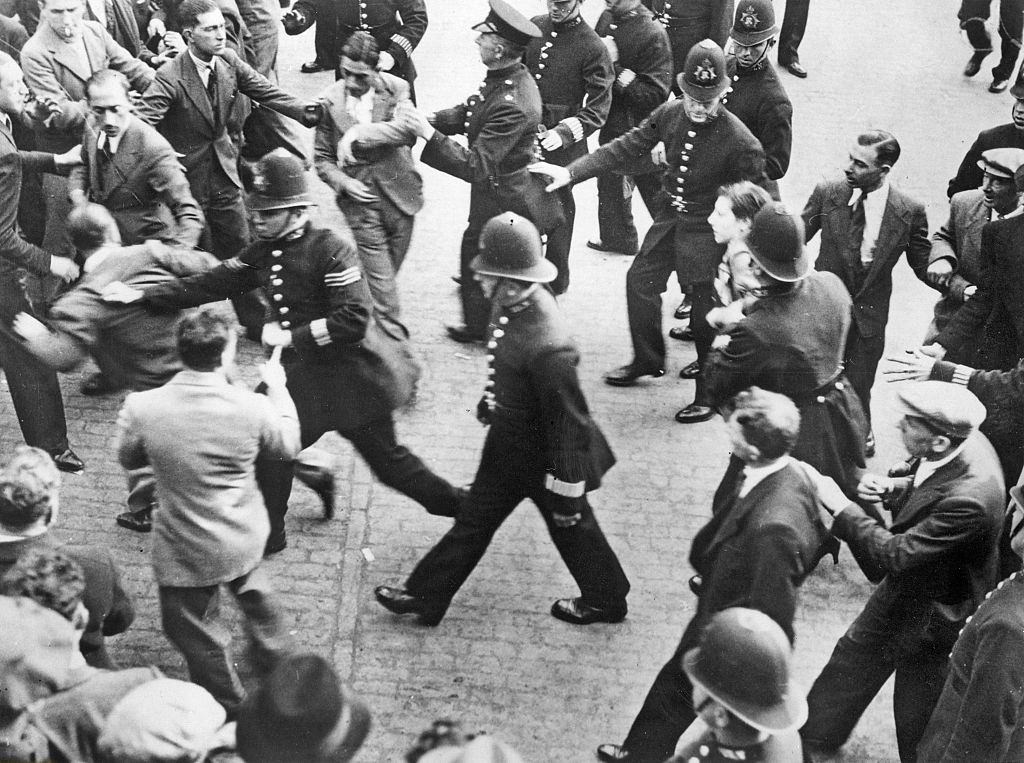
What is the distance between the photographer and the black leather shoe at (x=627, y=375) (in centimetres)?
849

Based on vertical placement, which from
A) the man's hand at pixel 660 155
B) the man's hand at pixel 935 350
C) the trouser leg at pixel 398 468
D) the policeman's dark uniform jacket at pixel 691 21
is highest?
the policeman's dark uniform jacket at pixel 691 21

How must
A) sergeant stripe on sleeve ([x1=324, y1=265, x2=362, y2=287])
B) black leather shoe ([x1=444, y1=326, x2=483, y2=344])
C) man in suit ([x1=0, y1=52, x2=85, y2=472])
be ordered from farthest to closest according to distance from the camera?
black leather shoe ([x1=444, y1=326, x2=483, y2=344]), man in suit ([x1=0, y1=52, x2=85, y2=472]), sergeant stripe on sleeve ([x1=324, y1=265, x2=362, y2=287])

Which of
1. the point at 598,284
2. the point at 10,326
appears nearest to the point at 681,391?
the point at 598,284

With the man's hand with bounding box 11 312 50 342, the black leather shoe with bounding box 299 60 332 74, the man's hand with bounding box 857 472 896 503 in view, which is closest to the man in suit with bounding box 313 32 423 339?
the man's hand with bounding box 11 312 50 342

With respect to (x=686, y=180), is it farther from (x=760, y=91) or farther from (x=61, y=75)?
(x=61, y=75)

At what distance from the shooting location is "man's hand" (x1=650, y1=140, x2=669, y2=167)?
8.12 metres

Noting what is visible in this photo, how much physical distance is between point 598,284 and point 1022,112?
10.8 feet

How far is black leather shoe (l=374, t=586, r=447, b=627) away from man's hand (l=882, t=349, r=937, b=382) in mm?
2660

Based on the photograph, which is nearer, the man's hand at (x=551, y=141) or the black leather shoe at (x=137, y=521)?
the black leather shoe at (x=137, y=521)

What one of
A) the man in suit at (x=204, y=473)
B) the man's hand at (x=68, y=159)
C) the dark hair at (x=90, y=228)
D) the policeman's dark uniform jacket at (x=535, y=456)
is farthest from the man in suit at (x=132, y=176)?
the policeman's dark uniform jacket at (x=535, y=456)

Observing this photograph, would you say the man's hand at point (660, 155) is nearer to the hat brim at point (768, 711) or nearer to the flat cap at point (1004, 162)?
the flat cap at point (1004, 162)

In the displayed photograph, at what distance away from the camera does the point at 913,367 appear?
6.41 m

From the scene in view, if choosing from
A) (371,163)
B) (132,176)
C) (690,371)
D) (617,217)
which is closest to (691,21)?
(617,217)

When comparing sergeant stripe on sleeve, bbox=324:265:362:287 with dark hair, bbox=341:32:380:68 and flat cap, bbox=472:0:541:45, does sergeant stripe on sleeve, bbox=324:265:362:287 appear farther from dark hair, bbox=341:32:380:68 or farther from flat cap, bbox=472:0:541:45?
flat cap, bbox=472:0:541:45
